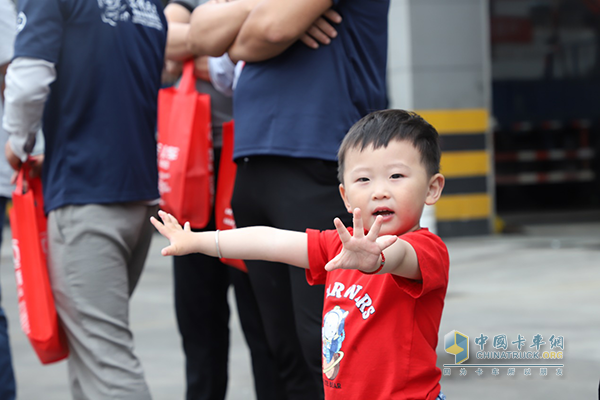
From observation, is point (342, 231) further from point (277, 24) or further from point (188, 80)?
point (188, 80)

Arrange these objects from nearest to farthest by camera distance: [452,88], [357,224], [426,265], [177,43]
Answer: [357,224], [426,265], [177,43], [452,88]

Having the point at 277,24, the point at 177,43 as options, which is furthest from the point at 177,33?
the point at 277,24

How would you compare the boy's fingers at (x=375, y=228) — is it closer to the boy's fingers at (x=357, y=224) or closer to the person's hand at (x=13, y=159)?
the boy's fingers at (x=357, y=224)

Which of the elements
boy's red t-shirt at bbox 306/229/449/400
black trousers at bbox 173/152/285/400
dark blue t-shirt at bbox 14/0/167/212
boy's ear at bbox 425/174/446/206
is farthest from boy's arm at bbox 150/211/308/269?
black trousers at bbox 173/152/285/400

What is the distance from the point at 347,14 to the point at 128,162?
937 mm

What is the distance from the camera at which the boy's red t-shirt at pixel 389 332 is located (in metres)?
1.78

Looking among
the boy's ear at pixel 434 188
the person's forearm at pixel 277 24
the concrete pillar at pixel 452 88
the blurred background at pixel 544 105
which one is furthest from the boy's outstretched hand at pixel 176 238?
the blurred background at pixel 544 105

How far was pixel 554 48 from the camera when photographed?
14727mm

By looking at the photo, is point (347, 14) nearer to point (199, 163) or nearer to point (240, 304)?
point (199, 163)

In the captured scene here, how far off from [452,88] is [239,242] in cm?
847

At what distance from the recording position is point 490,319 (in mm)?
A: 5164

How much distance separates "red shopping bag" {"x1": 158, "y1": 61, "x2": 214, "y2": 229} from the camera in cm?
284

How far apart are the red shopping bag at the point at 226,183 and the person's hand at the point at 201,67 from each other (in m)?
0.28

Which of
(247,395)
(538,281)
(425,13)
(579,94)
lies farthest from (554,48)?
(247,395)
